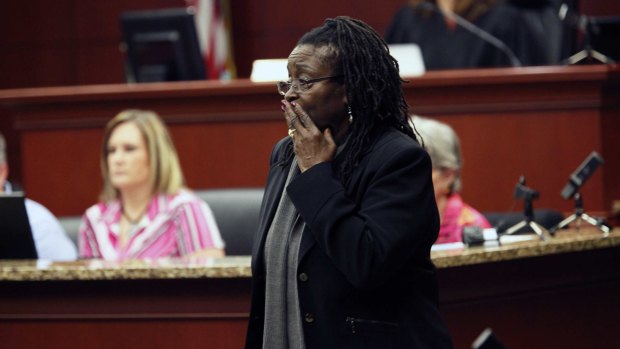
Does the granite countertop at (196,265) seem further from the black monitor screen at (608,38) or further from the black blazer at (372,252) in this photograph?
the black monitor screen at (608,38)

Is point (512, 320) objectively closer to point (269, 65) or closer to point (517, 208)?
point (517, 208)

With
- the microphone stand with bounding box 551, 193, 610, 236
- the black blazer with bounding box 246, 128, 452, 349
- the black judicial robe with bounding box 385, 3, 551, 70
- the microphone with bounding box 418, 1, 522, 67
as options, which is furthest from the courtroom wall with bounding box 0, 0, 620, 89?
the black blazer with bounding box 246, 128, 452, 349

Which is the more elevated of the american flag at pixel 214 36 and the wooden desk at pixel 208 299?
the american flag at pixel 214 36

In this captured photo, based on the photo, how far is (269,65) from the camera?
6242 millimetres

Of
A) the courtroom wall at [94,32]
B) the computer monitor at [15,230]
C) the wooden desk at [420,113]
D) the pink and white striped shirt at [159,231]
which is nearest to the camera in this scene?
the computer monitor at [15,230]

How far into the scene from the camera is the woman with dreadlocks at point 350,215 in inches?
96.2

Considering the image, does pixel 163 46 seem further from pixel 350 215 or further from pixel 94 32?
pixel 350 215

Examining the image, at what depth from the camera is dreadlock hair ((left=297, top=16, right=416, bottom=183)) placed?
8.32 feet

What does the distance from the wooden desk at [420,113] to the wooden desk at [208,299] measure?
1.57 metres

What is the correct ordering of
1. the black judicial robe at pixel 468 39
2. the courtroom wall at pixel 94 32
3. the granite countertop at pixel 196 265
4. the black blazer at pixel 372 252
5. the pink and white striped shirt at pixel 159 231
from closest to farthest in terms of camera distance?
the black blazer at pixel 372 252, the granite countertop at pixel 196 265, the pink and white striped shirt at pixel 159 231, the black judicial robe at pixel 468 39, the courtroom wall at pixel 94 32

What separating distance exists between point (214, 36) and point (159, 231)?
13.6 ft

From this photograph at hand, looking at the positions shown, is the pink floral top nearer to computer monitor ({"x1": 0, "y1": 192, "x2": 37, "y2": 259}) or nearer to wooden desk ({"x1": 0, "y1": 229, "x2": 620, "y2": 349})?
wooden desk ({"x1": 0, "y1": 229, "x2": 620, "y2": 349})

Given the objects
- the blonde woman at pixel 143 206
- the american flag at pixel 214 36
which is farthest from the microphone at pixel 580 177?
the american flag at pixel 214 36

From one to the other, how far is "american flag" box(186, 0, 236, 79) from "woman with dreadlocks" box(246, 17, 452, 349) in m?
6.45
